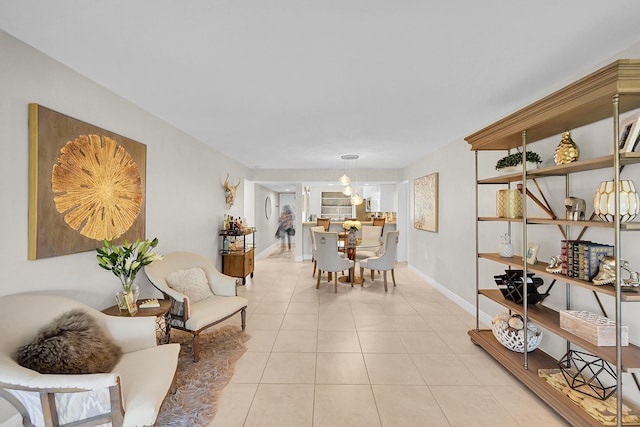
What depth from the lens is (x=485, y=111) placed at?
2961 mm

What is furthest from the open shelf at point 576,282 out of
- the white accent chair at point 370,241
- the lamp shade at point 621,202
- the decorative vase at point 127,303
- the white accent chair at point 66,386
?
the white accent chair at point 370,241

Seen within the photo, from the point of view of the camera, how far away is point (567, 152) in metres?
1.95

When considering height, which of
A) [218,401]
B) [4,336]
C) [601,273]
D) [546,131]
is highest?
[546,131]

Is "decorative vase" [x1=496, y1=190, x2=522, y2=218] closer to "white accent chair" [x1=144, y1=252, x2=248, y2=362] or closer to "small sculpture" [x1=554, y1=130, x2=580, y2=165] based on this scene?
"small sculpture" [x1=554, y1=130, x2=580, y2=165]

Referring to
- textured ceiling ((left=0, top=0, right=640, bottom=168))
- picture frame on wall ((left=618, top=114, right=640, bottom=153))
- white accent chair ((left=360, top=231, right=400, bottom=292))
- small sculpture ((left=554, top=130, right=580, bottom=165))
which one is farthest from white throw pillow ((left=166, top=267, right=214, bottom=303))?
picture frame on wall ((left=618, top=114, right=640, bottom=153))

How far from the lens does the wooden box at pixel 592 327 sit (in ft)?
5.58

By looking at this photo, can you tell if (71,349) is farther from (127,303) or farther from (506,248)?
(506,248)

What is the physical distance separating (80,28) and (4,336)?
171 cm

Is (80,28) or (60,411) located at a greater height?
(80,28)

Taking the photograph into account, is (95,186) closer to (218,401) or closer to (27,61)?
(27,61)

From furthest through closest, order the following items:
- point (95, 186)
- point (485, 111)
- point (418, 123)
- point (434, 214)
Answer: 1. point (434, 214)
2. point (418, 123)
3. point (485, 111)
4. point (95, 186)

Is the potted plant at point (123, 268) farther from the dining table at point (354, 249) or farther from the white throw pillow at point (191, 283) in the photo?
the dining table at point (354, 249)

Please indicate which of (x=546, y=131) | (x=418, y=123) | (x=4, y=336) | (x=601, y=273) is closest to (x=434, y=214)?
(x=418, y=123)

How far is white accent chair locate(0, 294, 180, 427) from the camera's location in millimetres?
1294
